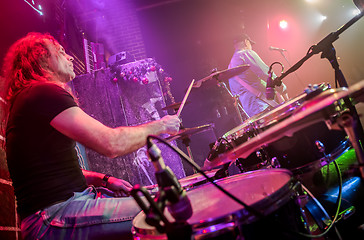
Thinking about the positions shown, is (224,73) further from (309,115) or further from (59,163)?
(309,115)

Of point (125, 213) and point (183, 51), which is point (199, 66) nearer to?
point (183, 51)

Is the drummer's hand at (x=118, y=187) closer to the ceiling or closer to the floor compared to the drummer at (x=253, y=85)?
closer to the floor

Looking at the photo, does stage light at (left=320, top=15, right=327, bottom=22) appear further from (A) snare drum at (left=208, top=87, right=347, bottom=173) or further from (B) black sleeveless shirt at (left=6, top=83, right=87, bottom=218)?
(B) black sleeveless shirt at (left=6, top=83, right=87, bottom=218)

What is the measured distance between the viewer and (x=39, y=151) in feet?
4.34

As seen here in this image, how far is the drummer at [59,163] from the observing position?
1.19 m

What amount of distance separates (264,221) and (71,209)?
1.00 m

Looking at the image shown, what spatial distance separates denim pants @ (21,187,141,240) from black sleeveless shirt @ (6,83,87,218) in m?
0.07

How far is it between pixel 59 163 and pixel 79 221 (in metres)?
0.37

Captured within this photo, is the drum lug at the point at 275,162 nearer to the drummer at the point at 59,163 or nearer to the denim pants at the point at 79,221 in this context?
the drummer at the point at 59,163

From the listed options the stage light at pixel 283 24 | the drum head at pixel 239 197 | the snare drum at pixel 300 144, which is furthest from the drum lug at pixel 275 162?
the stage light at pixel 283 24

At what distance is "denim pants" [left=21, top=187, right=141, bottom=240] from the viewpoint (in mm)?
1166

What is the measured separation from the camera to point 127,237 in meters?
1.25

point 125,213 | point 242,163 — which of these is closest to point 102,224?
point 125,213

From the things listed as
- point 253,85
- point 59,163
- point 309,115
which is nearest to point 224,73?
point 253,85
